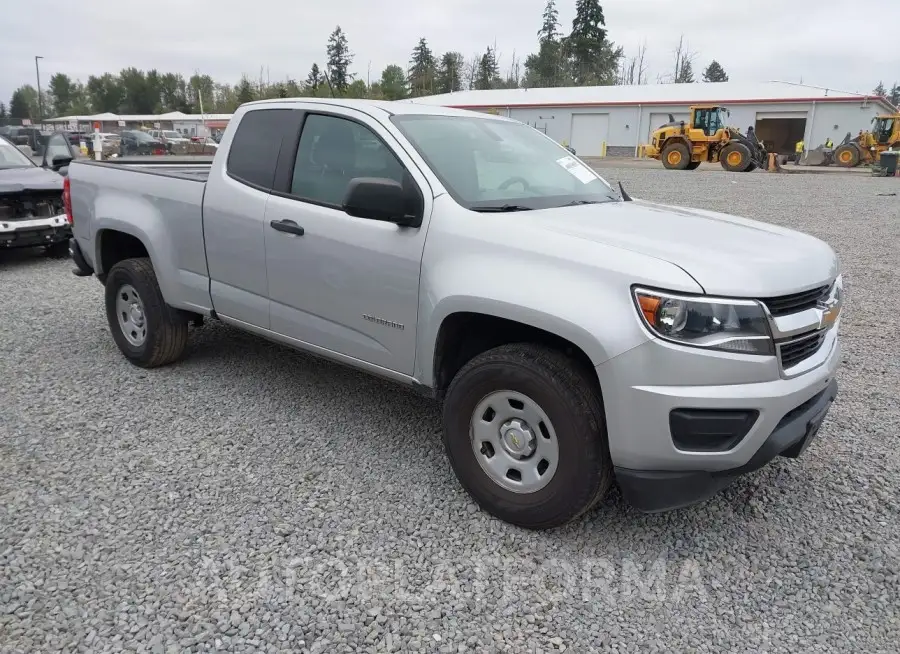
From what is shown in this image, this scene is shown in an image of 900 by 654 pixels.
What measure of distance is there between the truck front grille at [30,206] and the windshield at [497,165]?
22.7 ft

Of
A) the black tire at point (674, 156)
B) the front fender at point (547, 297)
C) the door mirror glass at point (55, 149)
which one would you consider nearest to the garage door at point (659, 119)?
the black tire at point (674, 156)

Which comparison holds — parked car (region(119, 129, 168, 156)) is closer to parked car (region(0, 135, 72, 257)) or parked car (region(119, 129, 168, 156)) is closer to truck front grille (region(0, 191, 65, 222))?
parked car (region(0, 135, 72, 257))

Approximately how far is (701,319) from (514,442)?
0.95 metres

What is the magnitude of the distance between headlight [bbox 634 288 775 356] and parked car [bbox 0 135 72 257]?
7940 mm

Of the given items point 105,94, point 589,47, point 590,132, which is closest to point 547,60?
point 589,47

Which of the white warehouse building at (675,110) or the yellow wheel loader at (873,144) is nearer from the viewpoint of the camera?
the yellow wheel loader at (873,144)

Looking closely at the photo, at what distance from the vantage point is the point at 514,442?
298 centimetres

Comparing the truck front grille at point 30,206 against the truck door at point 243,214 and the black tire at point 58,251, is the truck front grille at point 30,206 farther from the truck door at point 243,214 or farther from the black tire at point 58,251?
the truck door at point 243,214

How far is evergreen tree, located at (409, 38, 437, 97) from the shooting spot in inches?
3580

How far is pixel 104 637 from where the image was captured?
7.88ft

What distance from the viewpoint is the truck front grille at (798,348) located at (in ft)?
8.66

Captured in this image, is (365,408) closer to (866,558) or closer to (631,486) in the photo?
(631,486)

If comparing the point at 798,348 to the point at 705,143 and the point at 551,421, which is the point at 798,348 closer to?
the point at 551,421

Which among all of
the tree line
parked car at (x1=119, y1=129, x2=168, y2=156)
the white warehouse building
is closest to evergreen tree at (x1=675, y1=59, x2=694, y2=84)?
the tree line
